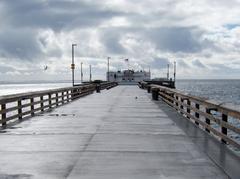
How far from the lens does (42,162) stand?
27.8 ft

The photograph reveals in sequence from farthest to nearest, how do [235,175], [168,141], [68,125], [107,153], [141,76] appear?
[141,76] < [68,125] < [168,141] < [107,153] < [235,175]

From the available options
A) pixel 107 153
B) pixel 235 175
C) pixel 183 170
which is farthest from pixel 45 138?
pixel 235 175

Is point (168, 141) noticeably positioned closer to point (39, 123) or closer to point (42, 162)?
point (42, 162)

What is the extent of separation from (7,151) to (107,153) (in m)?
2.30

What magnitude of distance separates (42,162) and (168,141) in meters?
3.92

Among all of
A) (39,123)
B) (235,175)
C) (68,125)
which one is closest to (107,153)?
(235,175)

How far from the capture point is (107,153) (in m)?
9.37

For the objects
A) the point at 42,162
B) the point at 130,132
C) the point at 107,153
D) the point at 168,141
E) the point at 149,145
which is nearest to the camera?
the point at 42,162

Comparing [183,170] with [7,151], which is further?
[7,151]

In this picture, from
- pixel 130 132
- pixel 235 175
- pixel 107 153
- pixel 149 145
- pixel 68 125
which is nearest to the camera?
pixel 235 175

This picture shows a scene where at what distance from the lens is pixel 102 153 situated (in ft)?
30.8

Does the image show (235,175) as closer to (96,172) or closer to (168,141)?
(96,172)

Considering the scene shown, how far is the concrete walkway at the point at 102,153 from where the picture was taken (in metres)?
7.61

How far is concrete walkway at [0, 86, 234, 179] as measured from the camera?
25.0 ft
